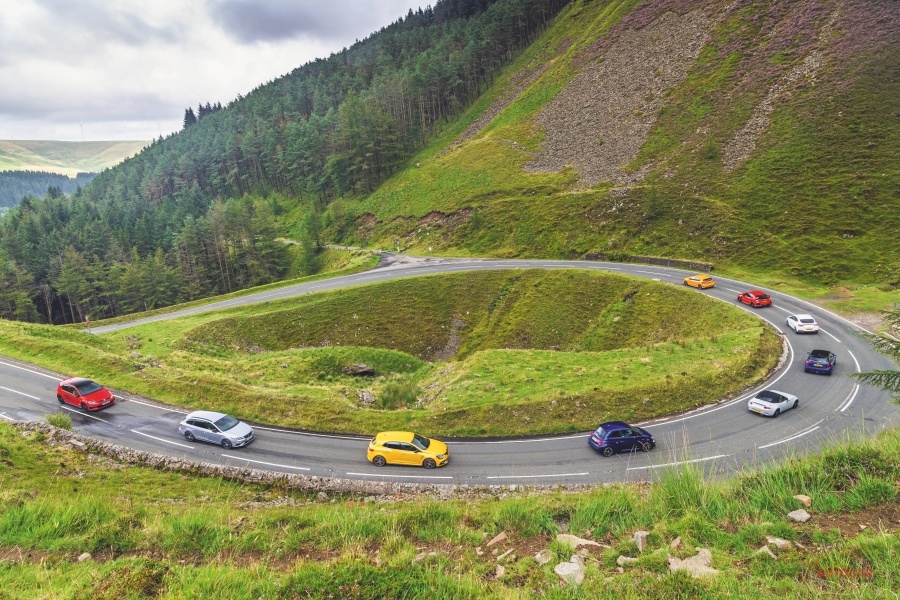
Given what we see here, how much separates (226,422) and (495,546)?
20531mm

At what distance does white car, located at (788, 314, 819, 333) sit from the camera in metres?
32.9

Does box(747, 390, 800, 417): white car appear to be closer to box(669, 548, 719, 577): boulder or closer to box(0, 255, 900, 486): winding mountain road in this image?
box(0, 255, 900, 486): winding mountain road

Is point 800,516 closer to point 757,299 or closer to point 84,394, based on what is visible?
point 84,394

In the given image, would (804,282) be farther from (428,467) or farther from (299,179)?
(299,179)

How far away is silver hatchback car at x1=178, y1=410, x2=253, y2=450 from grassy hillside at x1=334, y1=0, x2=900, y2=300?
47510 millimetres

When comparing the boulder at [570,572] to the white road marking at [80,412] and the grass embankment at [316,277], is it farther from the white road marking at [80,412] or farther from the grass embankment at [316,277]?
the grass embankment at [316,277]

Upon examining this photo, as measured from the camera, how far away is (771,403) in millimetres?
22984

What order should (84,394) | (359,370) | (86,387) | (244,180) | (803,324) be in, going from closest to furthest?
(84,394) < (86,387) < (803,324) < (359,370) < (244,180)

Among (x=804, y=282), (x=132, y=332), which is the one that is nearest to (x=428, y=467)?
(x=132, y=332)

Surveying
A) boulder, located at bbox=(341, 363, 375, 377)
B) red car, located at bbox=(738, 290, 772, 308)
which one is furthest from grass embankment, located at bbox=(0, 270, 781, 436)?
red car, located at bbox=(738, 290, 772, 308)

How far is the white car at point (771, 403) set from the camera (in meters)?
22.9

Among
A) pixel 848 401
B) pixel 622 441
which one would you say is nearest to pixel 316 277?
pixel 622 441

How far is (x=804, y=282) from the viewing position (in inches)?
1750

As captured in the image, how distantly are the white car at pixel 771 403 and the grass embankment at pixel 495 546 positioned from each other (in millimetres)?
15540
